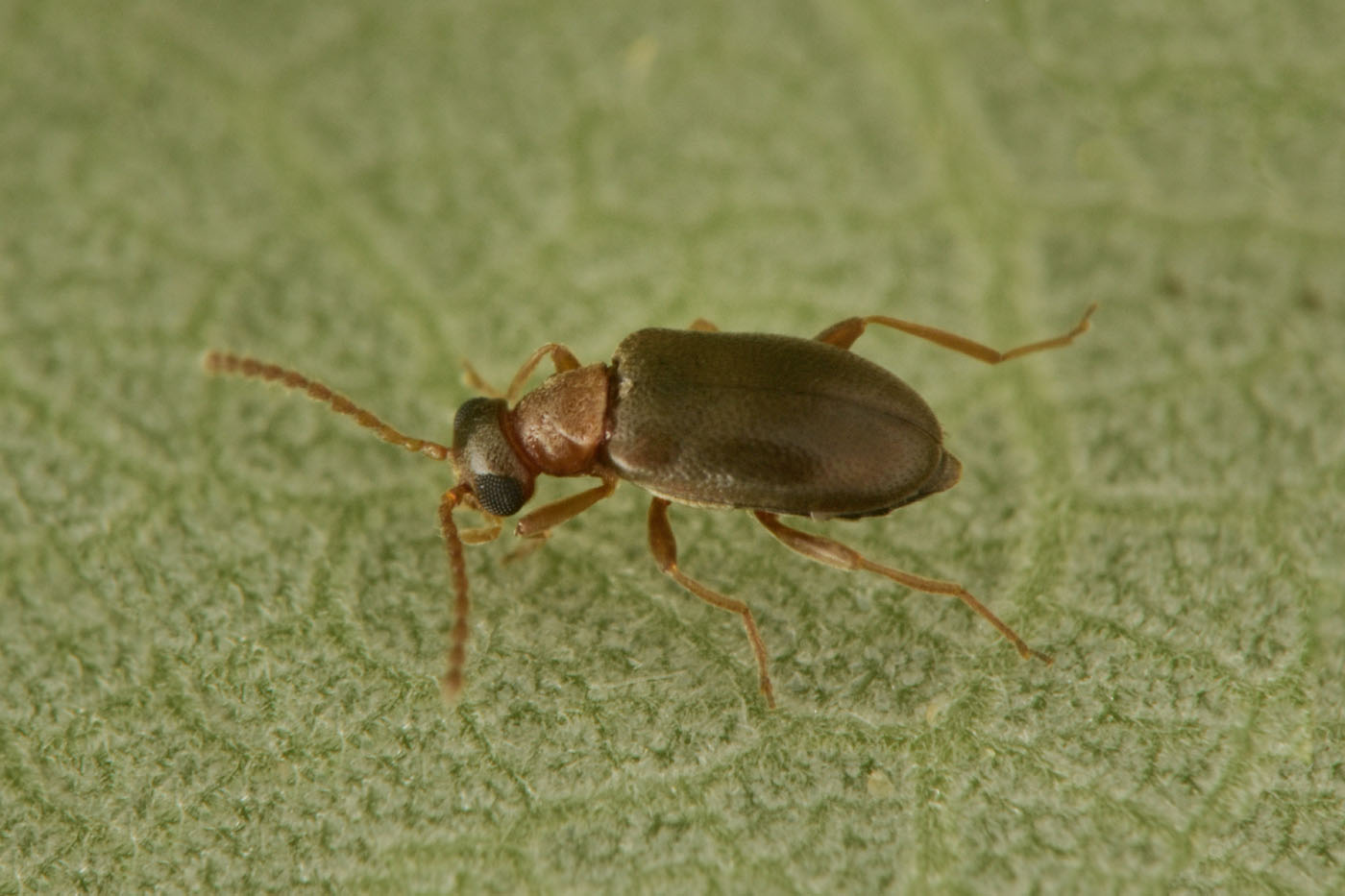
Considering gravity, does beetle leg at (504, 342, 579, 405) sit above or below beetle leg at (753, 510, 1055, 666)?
above

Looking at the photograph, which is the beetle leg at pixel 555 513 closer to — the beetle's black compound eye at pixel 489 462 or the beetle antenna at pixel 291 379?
the beetle's black compound eye at pixel 489 462

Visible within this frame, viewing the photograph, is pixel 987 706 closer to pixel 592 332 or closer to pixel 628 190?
pixel 592 332

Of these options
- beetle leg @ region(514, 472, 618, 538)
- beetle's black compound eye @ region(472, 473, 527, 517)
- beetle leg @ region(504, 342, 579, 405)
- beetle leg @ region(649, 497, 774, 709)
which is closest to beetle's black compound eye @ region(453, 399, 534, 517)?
beetle's black compound eye @ region(472, 473, 527, 517)

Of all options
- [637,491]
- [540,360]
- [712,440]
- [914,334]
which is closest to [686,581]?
[712,440]

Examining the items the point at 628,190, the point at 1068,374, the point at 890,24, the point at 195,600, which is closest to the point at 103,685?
→ the point at 195,600

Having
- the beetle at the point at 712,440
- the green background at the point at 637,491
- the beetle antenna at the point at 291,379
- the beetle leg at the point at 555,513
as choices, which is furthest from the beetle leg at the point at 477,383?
the beetle leg at the point at 555,513

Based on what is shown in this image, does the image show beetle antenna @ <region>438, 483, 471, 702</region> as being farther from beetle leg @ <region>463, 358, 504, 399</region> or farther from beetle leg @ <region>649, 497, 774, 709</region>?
beetle leg @ <region>649, 497, 774, 709</region>

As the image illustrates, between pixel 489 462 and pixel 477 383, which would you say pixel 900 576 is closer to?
pixel 489 462
